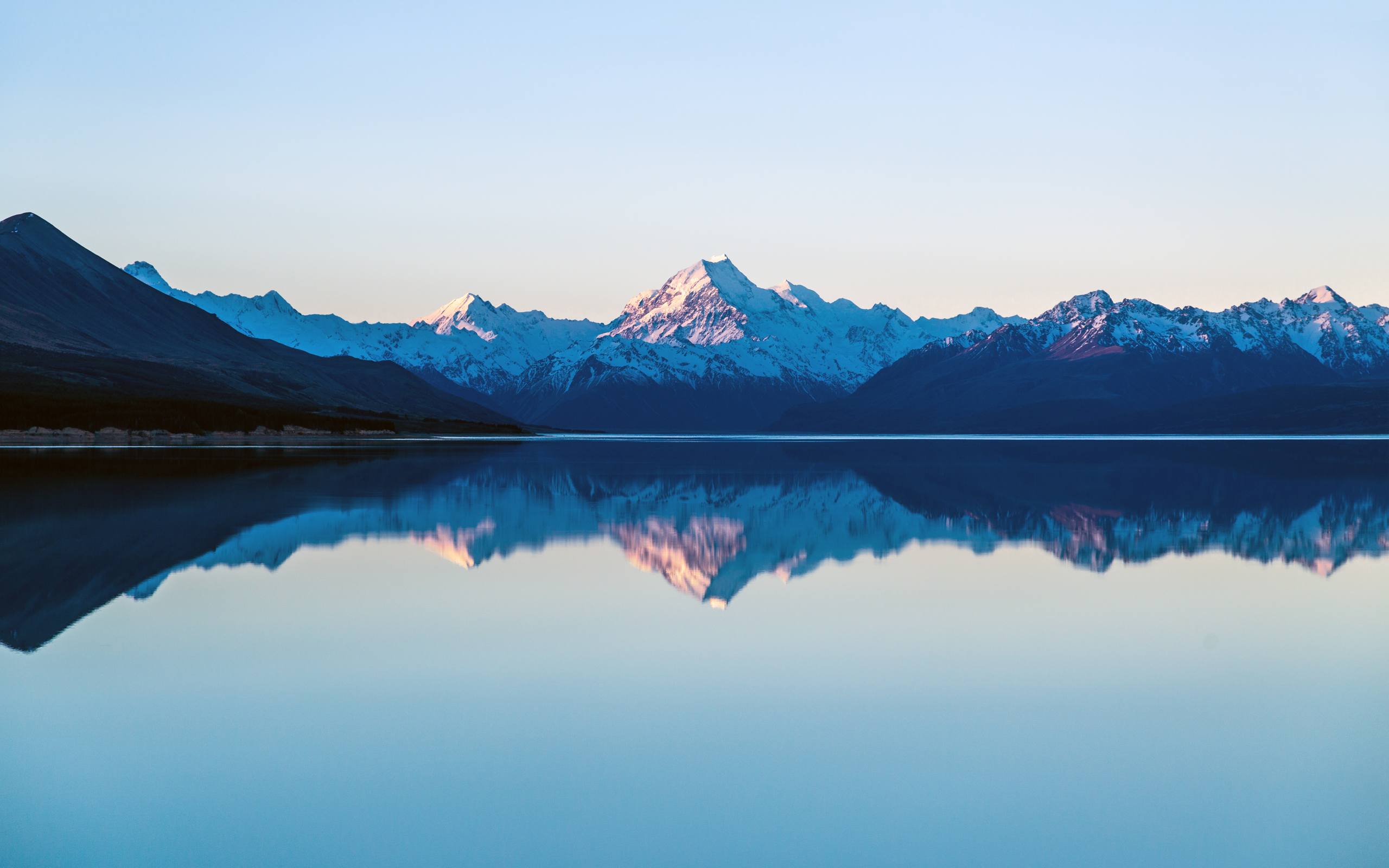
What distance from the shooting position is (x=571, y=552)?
36406 mm

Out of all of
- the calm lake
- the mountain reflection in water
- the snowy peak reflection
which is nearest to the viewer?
the calm lake

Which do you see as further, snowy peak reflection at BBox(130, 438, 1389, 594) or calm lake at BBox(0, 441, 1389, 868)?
snowy peak reflection at BBox(130, 438, 1389, 594)

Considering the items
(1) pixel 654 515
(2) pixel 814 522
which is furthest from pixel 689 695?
(1) pixel 654 515

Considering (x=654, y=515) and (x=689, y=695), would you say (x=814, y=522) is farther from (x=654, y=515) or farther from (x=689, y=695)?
(x=689, y=695)

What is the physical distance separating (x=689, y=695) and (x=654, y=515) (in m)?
31.2

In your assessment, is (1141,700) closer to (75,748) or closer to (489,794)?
(489,794)

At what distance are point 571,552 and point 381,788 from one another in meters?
22.5

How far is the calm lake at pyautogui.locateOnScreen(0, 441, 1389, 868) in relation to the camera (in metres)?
12.7

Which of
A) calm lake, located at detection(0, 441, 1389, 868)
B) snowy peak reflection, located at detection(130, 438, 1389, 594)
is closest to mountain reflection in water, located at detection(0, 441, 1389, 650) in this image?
snowy peak reflection, located at detection(130, 438, 1389, 594)

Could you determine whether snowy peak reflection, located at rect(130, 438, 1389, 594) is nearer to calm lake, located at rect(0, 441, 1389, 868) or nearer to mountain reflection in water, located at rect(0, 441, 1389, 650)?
mountain reflection in water, located at rect(0, 441, 1389, 650)

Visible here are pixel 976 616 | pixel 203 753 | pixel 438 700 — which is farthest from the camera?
pixel 976 616

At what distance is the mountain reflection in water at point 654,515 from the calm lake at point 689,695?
37 cm

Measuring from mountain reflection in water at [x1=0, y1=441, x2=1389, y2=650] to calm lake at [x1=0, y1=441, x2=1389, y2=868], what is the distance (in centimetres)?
37

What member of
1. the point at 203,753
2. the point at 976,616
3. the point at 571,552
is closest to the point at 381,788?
the point at 203,753
